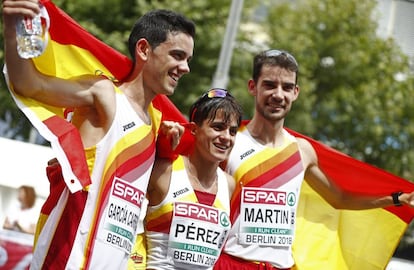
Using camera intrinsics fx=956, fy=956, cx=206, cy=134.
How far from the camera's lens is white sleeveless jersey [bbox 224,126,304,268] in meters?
6.16

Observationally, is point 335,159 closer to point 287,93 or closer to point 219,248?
point 287,93

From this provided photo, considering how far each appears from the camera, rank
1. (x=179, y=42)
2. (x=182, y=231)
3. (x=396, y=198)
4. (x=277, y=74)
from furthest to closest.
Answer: (x=396, y=198), (x=277, y=74), (x=182, y=231), (x=179, y=42)

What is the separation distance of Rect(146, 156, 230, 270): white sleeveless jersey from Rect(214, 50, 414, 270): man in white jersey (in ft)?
1.50

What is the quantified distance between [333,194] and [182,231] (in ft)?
5.82

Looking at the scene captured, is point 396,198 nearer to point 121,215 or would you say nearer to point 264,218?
point 264,218

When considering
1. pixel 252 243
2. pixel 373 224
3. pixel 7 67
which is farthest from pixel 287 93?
pixel 7 67

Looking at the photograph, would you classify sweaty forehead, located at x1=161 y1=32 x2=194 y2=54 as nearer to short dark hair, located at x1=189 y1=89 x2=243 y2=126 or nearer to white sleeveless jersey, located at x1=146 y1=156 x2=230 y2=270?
short dark hair, located at x1=189 y1=89 x2=243 y2=126

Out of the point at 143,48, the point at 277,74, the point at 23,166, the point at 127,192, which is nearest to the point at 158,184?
the point at 127,192

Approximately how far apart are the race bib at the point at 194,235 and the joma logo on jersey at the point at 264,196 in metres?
0.52

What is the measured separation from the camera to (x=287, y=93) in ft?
20.7

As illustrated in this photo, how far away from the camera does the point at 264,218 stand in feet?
20.3

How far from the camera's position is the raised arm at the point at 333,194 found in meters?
6.81

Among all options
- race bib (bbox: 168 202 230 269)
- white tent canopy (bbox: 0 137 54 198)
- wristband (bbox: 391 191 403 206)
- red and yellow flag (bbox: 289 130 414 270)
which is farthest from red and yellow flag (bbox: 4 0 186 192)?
white tent canopy (bbox: 0 137 54 198)

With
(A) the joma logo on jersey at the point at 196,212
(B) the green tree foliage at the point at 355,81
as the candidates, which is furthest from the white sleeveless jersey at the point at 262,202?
(B) the green tree foliage at the point at 355,81
